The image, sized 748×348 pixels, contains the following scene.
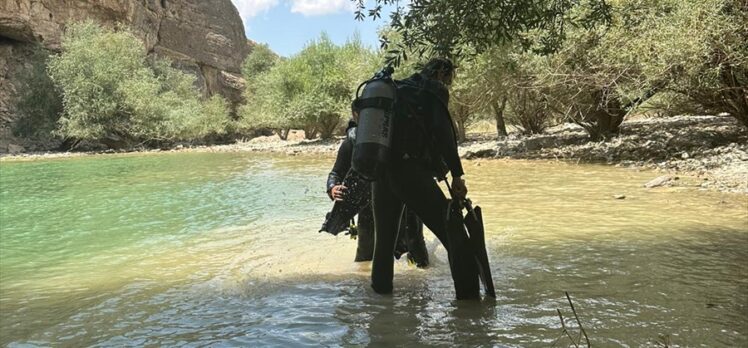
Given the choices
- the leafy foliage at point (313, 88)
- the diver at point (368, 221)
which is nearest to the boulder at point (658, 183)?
the diver at point (368, 221)

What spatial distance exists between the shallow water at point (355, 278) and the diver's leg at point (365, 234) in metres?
0.25

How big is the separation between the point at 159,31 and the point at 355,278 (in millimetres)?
57794

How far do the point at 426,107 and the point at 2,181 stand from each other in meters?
21.4

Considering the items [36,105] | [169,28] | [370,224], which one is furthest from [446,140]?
[169,28]

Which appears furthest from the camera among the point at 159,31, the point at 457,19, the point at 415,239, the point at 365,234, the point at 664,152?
the point at 159,31

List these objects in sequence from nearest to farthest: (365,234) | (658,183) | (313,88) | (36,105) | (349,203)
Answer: (349,203)
(365,234)
(658,183)
(36,105)
(313,88)

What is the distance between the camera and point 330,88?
42.5 meters

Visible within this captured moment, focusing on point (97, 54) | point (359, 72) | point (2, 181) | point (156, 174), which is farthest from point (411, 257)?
point (97, 54)

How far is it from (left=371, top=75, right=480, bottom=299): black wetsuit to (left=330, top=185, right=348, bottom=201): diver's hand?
891 millimetres

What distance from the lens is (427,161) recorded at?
14.4 ft

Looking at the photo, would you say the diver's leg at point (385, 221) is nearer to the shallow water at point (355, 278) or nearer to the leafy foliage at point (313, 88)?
the shallow water at point (355, 278)

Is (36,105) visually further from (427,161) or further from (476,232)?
(476,232)

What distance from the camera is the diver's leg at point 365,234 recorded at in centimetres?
570

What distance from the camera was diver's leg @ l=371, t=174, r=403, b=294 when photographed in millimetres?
4477
